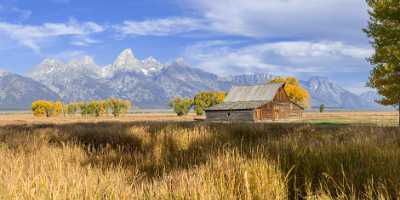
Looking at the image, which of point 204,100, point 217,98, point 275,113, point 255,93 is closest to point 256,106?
point 275,113

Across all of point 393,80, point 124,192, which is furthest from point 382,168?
point 393,80

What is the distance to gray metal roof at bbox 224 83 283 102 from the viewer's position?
62.6 metres

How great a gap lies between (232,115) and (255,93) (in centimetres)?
727

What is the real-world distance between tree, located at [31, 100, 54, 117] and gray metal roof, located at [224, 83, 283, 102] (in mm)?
80451

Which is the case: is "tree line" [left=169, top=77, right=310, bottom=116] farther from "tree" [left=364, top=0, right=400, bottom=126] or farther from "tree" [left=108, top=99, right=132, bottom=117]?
"tree" [left=364, top=0, right=400, bottom=126]

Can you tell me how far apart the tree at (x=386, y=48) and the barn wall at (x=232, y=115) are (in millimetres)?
33606

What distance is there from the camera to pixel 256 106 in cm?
5788

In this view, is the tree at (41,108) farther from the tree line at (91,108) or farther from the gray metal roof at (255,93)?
the gray metal roof at (255,93)

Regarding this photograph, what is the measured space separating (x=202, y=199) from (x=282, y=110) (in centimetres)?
6285

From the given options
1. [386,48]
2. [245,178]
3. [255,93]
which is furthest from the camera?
[255,93]

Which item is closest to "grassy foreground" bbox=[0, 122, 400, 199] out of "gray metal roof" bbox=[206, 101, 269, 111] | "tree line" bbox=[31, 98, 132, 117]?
"gray metal roof" bbox=[206, 101, 269, 111]

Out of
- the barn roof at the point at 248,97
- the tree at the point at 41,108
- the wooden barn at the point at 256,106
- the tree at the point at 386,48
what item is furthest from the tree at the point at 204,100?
A: the tree at the point at 386,48

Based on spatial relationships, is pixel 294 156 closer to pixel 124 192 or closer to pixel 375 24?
pixel 124 192

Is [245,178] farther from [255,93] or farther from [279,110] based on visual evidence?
[255,93]
